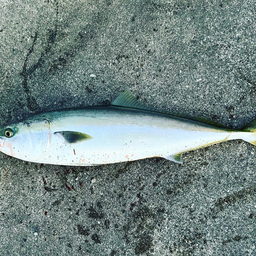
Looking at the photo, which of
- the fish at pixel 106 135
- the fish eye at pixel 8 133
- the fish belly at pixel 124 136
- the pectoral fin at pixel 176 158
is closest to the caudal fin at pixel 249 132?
the fish at pixel 106 135

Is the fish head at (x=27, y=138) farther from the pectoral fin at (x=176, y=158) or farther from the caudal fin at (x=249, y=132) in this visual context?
the caudal fin at (x=249, y=132)

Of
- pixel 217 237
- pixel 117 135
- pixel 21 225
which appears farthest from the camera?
pixel 21 225

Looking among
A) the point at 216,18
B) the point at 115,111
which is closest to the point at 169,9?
the point at 216,18

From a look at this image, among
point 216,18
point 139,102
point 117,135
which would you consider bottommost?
point 117,135

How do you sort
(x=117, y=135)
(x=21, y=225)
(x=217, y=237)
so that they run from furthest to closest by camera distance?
1. (x=21, y=225)
2. (x=217, y=237)
3. (x=117, y=135)

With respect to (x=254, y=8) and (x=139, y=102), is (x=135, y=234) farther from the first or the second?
(x=254, y=8)

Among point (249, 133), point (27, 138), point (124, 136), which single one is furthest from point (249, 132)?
point (27, 138)

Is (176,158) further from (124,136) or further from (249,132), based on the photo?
(249,132)
